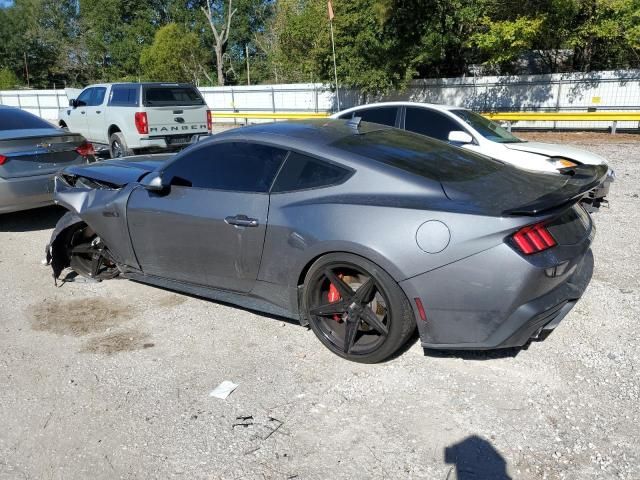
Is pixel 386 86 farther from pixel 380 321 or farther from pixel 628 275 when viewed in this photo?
pixel 380 321

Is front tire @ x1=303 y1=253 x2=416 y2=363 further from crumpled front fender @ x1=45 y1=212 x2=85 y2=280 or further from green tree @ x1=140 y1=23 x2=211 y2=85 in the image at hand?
green tree @ x1=140 y1=23 x2=211 y2=85

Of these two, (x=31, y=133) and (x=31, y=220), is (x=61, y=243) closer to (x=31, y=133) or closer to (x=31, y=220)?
(x=31, y=133)

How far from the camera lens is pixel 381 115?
7969mm

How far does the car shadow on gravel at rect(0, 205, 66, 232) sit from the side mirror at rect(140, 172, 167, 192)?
152 inches

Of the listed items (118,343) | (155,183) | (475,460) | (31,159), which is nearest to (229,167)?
(155,183)

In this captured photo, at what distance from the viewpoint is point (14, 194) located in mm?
6672

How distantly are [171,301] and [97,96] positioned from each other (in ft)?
31.2

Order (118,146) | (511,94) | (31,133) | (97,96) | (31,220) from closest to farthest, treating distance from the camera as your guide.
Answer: (31,133) < (31,220) < (118,146) < (97,96) < (511,94)

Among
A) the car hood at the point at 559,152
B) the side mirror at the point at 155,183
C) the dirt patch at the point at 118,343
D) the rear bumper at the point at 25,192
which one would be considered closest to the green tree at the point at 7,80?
the rear bumper at the point at 25,192

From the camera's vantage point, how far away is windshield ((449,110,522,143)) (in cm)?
745

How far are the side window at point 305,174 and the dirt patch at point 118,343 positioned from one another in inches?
62.6

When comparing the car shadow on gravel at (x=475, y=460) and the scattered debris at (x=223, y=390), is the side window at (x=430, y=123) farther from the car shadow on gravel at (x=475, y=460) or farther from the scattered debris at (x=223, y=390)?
the car shadow on gravel at (x=475, y=460)

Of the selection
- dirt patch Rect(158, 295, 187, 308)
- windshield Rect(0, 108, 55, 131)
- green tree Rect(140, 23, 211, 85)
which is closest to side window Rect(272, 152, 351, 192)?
dirt patch Rect(158, 295, 187, 308)

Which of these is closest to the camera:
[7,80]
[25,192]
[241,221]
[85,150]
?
[241,221]
